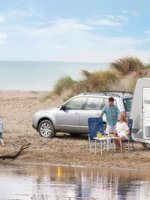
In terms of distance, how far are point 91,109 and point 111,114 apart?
2.57 m

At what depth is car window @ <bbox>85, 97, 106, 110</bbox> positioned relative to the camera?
83.6 feet

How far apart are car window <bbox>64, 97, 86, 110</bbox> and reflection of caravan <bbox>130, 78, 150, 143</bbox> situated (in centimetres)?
318

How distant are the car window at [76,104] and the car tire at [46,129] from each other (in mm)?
794

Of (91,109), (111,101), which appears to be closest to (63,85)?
(91,109)

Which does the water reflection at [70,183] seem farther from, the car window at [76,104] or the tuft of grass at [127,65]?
the tuft of grass at [127,65]

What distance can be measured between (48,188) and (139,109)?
6.75m

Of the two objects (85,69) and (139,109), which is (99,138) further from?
(85,69)

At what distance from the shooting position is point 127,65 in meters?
41.2

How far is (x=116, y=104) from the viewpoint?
24875 millimetres

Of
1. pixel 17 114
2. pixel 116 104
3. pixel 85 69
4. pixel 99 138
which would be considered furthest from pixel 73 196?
pixel 85 69

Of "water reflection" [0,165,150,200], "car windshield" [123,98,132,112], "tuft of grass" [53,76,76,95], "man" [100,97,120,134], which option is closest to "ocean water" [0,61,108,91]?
"tuft of grass" [53,76,76,95]

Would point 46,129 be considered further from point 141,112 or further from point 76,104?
point 141,112

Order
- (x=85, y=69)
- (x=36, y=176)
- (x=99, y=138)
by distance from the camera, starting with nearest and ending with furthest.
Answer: (x=36, y=176), (x=99, y=138), (x=85, y=69)

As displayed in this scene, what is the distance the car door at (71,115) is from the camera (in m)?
25.9
